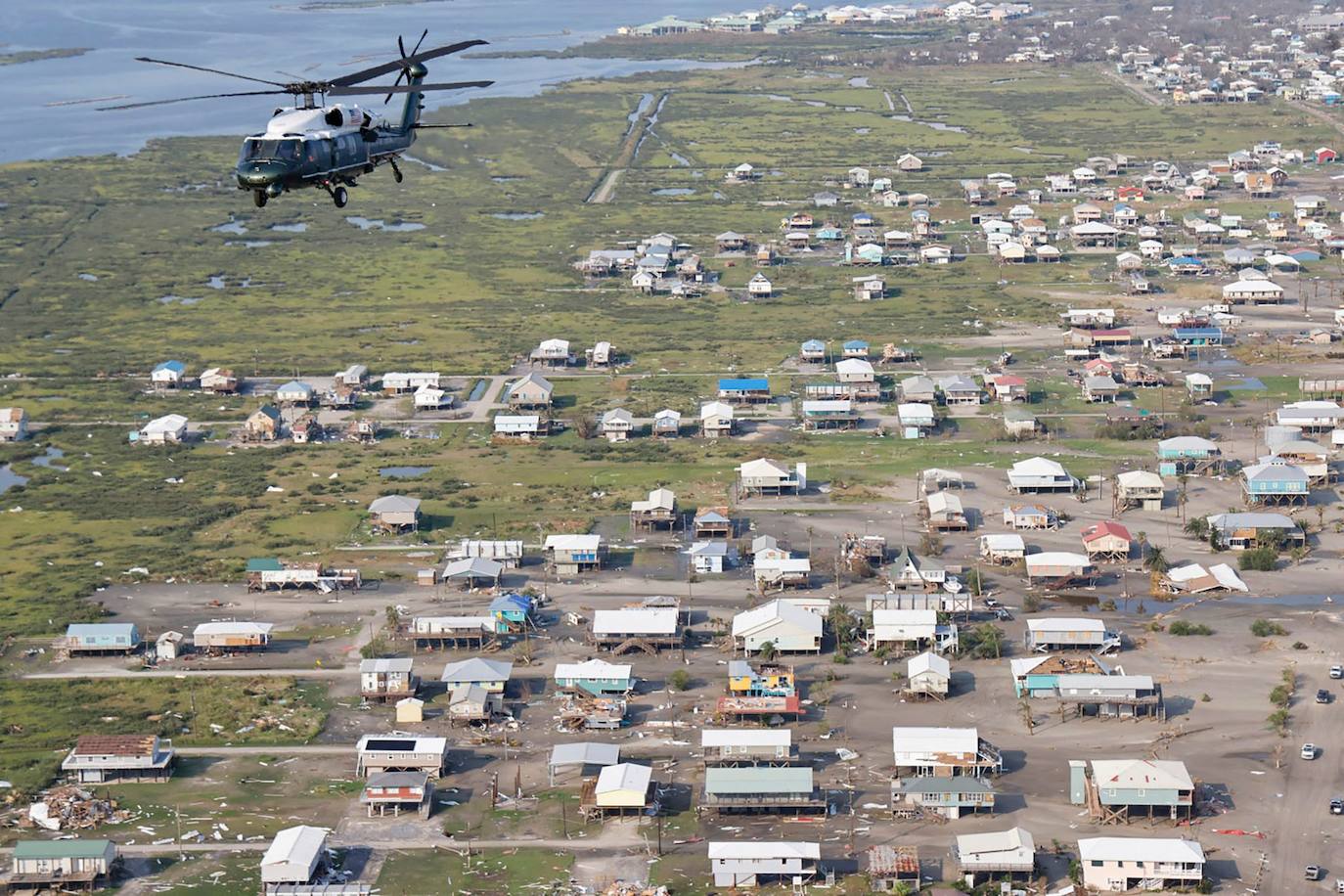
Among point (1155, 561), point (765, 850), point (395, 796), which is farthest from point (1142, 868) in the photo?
point (1155, 561)

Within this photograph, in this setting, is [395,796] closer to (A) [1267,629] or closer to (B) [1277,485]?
(A) [1267,629]

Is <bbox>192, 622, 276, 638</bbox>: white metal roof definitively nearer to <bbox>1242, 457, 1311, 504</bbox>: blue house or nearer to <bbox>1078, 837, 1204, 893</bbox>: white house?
<bbox>1078, 837, 1204, 893</bbox>: white house

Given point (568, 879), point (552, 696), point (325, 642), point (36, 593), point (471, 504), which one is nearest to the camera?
point (568, 879)

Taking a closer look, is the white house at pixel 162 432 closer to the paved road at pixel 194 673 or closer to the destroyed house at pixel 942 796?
the paved road at pixel 194 673

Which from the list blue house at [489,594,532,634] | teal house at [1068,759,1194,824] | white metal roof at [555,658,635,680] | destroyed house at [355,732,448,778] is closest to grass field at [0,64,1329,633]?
blue house at [489,594,532,634]

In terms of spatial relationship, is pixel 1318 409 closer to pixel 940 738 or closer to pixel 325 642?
pixel 940 738

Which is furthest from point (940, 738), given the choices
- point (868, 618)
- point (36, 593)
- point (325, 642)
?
point (36, 593)

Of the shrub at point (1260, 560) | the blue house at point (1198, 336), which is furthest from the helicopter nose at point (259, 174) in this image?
the blue house at point (1198, 336)
